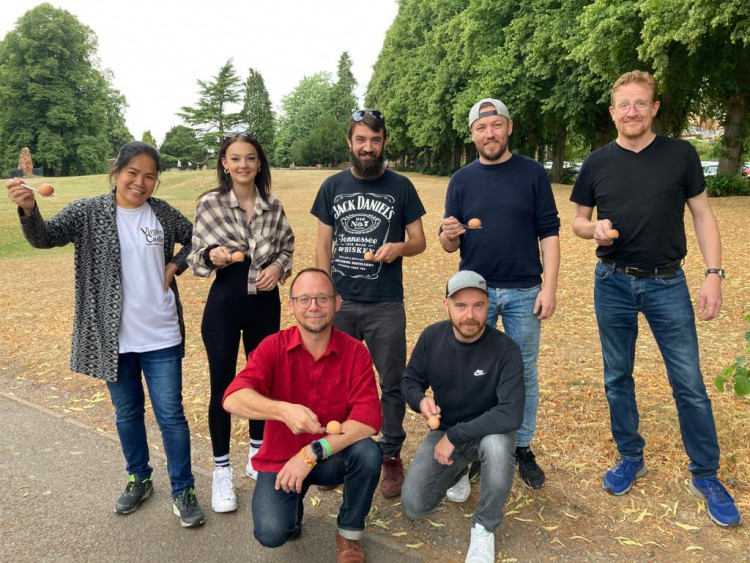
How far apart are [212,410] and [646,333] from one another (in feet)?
19.6

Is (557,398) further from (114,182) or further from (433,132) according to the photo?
(433,132)

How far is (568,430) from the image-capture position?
4730mm

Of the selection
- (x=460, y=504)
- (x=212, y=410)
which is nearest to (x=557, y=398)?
(x=460, y=504)

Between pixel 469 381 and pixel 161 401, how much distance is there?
6.34 feet

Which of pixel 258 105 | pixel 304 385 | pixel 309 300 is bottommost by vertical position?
pixel 304 385

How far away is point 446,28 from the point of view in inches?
1512

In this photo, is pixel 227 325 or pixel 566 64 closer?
pixel 227 325

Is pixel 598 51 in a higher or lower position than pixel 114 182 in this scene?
higher

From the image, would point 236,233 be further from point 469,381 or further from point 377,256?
point 469,381

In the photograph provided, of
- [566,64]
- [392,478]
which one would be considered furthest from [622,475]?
[566,64]

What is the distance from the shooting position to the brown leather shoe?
121 inches

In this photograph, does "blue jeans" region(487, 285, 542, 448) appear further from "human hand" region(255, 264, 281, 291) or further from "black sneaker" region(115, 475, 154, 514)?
"black sneaker" region(115, 475, 154, 514)

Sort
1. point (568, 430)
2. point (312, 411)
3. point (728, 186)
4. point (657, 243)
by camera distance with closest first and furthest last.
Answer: point (312, 411), point (657, 243), point (568, 430), point (728, 186)

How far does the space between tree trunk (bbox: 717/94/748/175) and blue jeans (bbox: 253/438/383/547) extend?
22523 millimetres
